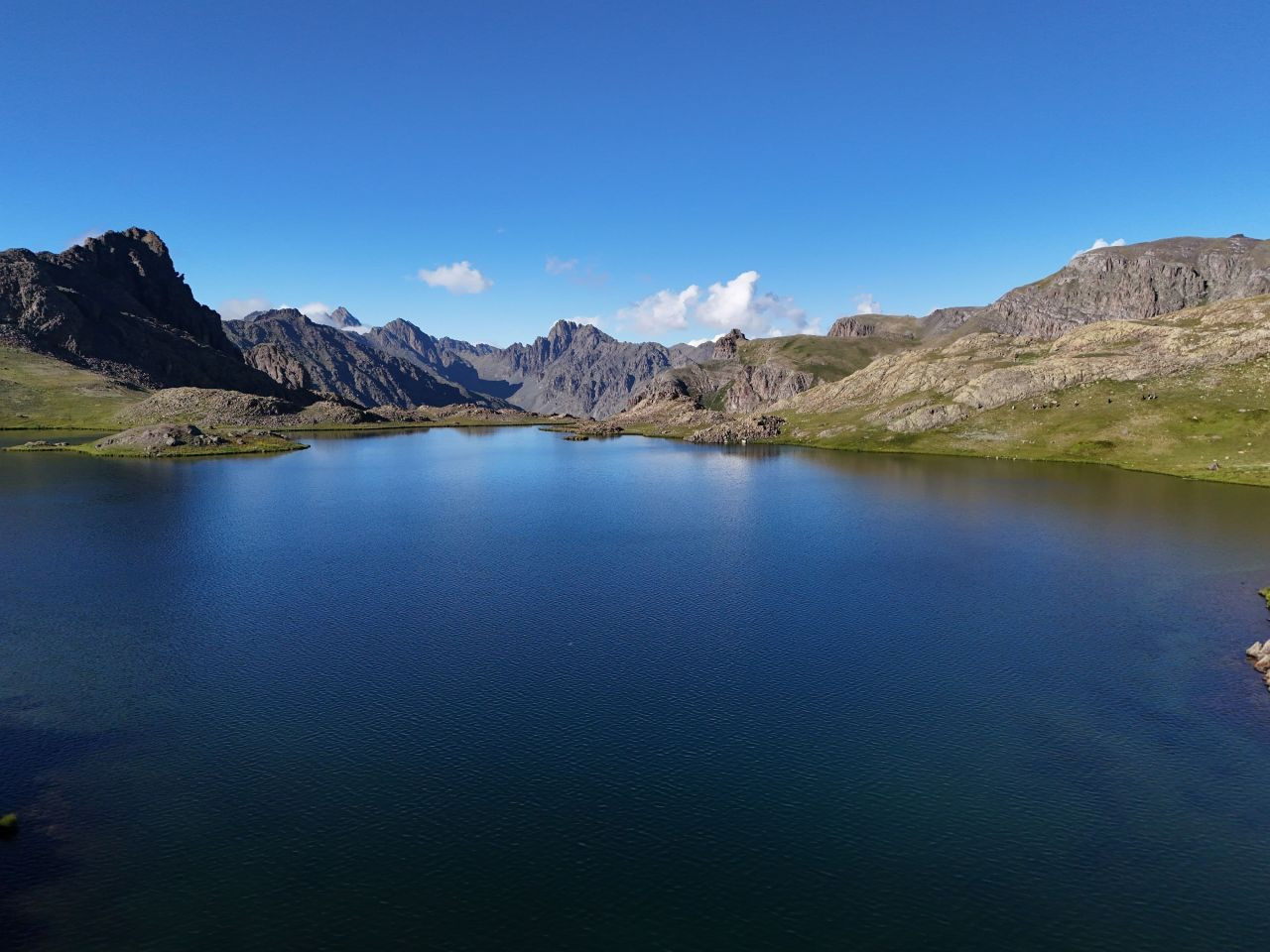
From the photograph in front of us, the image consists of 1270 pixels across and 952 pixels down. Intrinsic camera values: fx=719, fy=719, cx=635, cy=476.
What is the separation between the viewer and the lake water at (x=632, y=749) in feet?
101

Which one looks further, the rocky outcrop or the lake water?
the rocky outcrop

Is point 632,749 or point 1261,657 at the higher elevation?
point 1261,657

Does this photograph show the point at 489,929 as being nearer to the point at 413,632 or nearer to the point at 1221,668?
the point at 413,632

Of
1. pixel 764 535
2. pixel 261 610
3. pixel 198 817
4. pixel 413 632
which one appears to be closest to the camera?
pixel 198 817

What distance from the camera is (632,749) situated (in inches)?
1715

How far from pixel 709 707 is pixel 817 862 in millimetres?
15777

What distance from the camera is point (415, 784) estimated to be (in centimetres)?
3981

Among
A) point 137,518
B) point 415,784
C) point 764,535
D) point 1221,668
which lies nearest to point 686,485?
point 764,535

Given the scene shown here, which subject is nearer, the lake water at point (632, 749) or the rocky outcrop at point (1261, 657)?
the lake water at point (632, 749)

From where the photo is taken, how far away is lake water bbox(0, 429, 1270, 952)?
101ft

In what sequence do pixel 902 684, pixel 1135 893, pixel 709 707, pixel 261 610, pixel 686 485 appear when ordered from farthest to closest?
pixel 686 485
pixel 261 610
pixel 902 684
pixel 709 707
pixel 1135 893

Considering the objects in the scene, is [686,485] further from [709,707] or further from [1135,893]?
[1135,893]

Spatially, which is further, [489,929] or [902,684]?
[902,684]

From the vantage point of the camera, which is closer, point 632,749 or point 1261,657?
point 632,749
